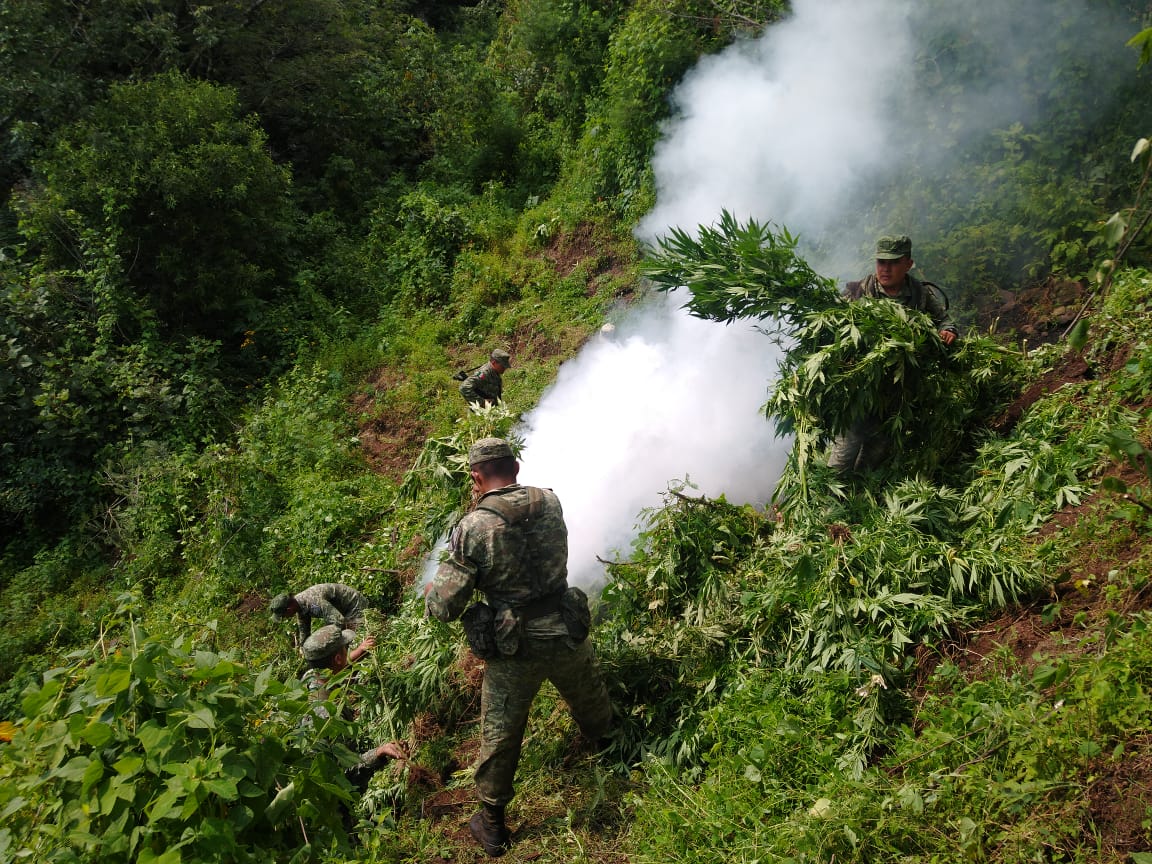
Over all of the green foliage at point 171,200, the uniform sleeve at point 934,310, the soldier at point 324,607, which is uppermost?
the green foliage at point 171,200

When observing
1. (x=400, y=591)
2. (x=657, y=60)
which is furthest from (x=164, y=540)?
(x=657, y=60)

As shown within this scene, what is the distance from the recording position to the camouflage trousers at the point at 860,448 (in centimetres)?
482

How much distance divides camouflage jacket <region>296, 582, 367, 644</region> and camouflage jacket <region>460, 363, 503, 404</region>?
2.13 m

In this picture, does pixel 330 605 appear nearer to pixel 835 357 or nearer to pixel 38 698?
pixel 38 698

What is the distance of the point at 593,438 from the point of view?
6242mm

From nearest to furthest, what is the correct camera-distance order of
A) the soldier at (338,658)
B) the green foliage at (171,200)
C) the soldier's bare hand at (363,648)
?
the soldier at (338,658) → the soldier's bare hand at (363,648) → the green foliage at (171,200)

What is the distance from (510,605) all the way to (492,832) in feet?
3.93

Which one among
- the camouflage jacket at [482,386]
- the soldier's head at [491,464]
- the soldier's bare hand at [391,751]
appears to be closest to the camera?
the soldier's head at [491,464]

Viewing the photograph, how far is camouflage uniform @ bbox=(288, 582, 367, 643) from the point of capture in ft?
20.3

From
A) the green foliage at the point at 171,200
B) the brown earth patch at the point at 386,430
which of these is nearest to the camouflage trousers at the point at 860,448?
the brown earth patch at the point at 386,430

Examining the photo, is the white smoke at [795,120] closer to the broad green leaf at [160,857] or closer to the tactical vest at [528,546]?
the tactical vest at [528,546]

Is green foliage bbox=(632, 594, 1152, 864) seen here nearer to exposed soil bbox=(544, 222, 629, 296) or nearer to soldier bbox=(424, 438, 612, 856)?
soldier bbox=(424, 438, 612, 856)

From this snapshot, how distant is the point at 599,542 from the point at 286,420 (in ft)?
17.7

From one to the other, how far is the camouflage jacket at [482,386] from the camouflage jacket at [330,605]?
2135 millimetres
